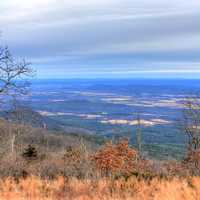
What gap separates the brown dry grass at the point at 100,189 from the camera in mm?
11055

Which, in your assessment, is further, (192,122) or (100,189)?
(192,122)

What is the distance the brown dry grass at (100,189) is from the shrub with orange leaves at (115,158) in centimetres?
320

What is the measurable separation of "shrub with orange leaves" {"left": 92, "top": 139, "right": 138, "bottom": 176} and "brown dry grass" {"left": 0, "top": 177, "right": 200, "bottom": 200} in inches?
126

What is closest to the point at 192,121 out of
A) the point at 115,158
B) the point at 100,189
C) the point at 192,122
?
the point at 192,122

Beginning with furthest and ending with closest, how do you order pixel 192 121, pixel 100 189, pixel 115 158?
pixel 192 121, pixel 115 158, pixel 100 189

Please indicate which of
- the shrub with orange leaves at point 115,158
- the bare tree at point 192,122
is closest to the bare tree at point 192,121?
the bare tree at point 192,122

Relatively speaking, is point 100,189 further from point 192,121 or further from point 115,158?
point 192,121

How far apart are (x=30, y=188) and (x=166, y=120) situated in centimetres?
17233

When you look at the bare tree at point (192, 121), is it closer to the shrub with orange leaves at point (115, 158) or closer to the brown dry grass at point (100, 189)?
the shrub with orange leaves at point (115, 158)

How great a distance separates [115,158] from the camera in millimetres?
19125

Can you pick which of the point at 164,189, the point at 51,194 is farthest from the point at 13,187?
the point at 164,189

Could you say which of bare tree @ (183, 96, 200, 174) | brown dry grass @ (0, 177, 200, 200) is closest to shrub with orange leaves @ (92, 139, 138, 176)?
brown dry grass @ (0, 177, 200, 200)

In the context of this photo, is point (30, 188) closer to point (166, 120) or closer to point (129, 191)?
A: point (129, 191)

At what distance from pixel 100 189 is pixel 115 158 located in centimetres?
673
